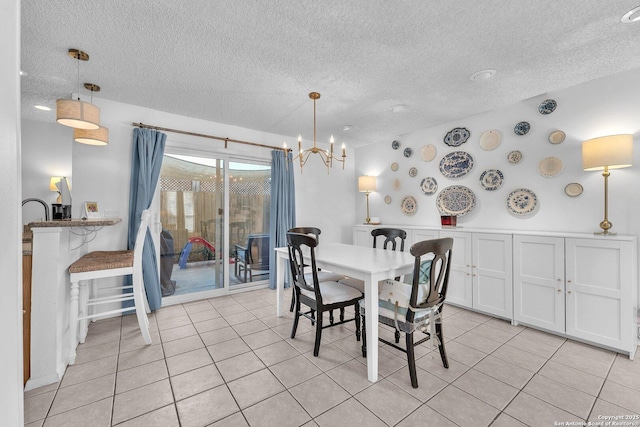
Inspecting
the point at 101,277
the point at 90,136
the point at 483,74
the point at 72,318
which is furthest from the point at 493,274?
the point at 90,136

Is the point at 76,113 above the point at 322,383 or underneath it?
above

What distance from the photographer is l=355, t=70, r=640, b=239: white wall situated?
2520mm

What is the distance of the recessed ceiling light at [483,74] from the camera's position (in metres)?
2.45

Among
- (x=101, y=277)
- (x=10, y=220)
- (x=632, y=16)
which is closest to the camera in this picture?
(x=10, y=220)

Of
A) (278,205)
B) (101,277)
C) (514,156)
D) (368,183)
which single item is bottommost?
(101,277)

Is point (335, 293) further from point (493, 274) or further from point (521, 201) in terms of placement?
point (521, 201)

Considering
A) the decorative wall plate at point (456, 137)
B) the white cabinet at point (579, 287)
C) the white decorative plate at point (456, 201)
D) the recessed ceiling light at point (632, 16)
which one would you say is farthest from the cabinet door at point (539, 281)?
the recessed ceiling light at point (632, 16)

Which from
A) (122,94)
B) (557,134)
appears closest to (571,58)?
(557,134)

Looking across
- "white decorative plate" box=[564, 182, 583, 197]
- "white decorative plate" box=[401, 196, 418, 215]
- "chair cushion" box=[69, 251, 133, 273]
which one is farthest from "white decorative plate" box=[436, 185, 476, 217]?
"chair cushion" box=[69, 251, 133, 273]

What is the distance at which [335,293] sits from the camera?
2367 mm

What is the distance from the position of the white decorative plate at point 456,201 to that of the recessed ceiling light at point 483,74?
5.02ft

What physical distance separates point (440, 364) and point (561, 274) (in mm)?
1554

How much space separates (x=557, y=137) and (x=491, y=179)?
76 cm

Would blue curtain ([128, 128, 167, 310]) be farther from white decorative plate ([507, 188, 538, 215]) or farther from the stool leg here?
white decorative plate ([507, 188, 538, 215])
